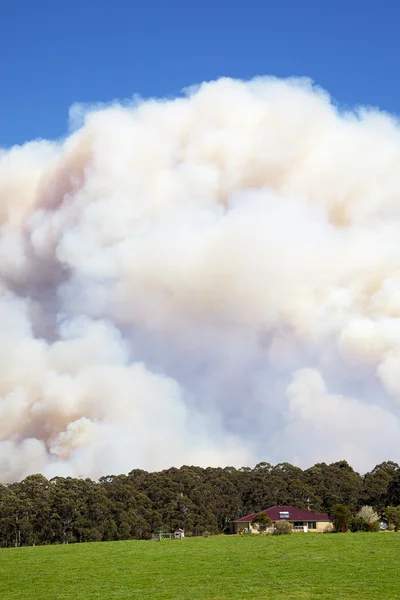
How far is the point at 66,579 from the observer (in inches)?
1822

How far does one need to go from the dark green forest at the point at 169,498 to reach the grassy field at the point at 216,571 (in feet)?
119

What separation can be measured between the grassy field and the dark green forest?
3642 cm

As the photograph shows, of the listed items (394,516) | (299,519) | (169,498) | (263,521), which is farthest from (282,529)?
(169,498)

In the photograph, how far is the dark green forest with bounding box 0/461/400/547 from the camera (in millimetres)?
102875

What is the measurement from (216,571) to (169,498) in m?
73.8

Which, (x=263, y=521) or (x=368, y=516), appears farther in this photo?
(x=368, y=516)

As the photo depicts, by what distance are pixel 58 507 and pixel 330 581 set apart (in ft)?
239

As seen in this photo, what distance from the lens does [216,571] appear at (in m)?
45.8

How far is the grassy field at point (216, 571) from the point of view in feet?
119

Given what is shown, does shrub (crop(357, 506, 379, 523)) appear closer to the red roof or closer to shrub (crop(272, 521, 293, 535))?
shrub (crop(272, 521, 293, 535))

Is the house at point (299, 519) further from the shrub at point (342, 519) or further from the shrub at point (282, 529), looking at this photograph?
the shrub at point (282, 529)

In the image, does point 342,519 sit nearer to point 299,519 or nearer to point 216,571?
point 299,519

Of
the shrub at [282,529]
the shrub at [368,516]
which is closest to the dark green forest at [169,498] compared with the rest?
the shrub at [282,529]

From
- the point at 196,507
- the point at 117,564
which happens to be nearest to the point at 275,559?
the point at 117,564
